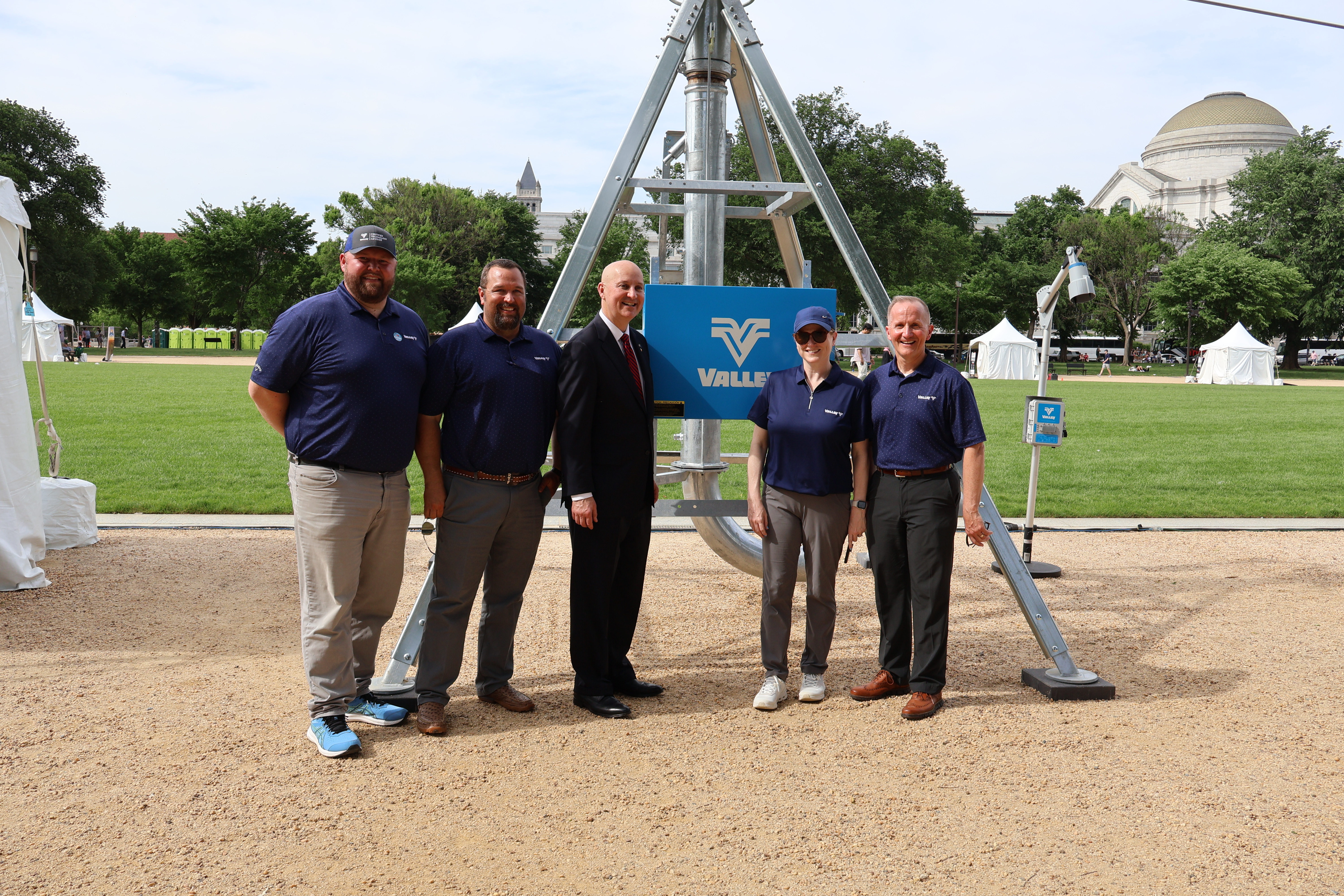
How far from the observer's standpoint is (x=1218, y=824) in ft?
11.0

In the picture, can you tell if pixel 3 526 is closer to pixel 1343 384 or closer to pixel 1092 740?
pixel 1092 740

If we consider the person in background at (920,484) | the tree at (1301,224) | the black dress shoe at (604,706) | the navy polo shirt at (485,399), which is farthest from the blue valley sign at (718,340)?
the tree at (1301,224)

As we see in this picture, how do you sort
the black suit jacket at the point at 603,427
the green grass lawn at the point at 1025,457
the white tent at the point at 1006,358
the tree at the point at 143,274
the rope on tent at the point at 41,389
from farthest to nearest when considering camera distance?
1. the tree at the point at 143,274
2. the white tent at the point at 1006,358
3. the green grass lawn at the point at 1025,457
4. the rope on tent at the point at 41,389
5. the black suit jacket at the point at 603,427

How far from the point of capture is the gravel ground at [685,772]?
9.89 feet

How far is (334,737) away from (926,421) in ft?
9.43

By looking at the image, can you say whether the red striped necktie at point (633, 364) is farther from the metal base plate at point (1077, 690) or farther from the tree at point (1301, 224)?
the tree at point (1301, 224)

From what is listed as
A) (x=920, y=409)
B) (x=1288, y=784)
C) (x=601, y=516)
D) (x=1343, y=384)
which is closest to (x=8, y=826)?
(x=601, y=516)

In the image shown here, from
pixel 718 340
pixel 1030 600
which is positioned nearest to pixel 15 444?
pixel 718 340

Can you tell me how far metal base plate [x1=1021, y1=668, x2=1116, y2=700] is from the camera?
15.3 ft

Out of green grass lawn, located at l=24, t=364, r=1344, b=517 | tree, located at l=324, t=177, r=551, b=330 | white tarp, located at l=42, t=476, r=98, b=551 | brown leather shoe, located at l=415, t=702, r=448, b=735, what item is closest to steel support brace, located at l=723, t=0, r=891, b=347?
brown leather shoe, located at l=415, t=702, r=448, b=735

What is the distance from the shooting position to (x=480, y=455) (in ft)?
13.4

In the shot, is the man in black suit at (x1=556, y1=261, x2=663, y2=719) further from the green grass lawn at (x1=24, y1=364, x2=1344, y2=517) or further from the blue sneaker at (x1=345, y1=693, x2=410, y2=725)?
the green grass lawn at (x1=24, y1=364, x2=1344, y2=517)

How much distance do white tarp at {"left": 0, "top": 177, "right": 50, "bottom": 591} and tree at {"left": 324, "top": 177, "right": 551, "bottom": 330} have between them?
4690 centimetres

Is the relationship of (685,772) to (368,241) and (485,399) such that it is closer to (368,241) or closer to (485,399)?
(485,399)
